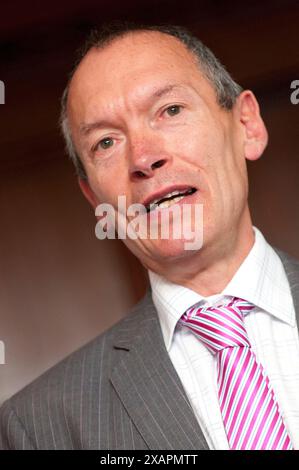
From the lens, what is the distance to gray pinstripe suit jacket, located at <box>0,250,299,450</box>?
4.20 feet

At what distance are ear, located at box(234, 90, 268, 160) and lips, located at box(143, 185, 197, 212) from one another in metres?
0.17

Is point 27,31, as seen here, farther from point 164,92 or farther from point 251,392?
point 251,392

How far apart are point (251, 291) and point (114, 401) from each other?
0.26 m

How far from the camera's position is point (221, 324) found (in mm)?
1292

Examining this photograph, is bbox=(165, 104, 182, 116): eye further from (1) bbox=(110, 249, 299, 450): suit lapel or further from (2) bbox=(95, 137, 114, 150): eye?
(1) bbox=(110, 249, 299, 450): suit lapel

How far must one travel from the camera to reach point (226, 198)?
1.35 m

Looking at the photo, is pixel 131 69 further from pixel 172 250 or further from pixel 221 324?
pixel 221 324

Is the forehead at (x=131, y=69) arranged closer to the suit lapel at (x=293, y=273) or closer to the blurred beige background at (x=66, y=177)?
the suit lapel at (x=293, y=273)

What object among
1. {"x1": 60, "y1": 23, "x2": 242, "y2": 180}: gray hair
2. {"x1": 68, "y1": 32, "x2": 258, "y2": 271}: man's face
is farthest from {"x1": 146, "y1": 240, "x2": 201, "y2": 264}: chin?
{"x1": 60, "y1": 23, "x2": 242, "y2": 180}: gray hair

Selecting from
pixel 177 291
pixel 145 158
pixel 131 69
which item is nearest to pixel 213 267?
pixel 177 291

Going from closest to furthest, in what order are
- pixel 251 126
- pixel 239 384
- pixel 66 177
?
pixel 239 384, pixel 251 126, pixel 66 177

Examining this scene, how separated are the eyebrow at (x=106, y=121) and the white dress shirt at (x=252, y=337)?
0.25 m

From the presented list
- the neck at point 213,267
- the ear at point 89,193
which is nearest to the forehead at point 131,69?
the ear at point 89,193

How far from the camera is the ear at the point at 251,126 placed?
4.79ft
